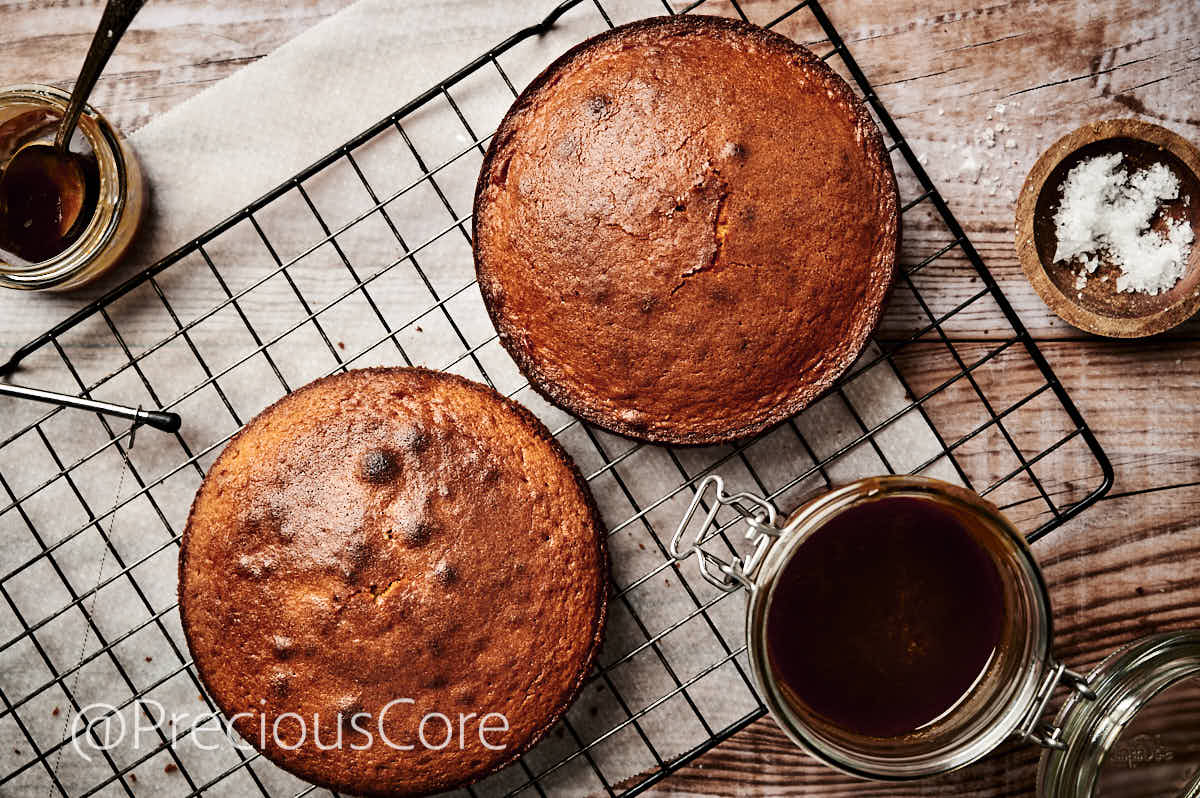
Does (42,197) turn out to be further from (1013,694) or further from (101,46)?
(1013,694)

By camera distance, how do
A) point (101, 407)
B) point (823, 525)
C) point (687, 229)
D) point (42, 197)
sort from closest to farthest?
point (823, 525)
point (687, 229)
point (101, 407)
point (42, 197)

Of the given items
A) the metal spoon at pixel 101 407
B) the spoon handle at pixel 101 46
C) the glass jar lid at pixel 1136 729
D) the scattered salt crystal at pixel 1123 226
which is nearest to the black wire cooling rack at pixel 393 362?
the metal spoon at pixel 101 407

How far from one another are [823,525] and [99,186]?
188 centimetres

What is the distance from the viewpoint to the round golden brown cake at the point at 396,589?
1968mm

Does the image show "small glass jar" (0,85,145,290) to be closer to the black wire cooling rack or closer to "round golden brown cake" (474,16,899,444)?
the black wire cooling rack

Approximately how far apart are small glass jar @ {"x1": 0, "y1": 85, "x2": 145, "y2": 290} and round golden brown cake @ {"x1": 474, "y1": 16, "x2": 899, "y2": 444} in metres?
0.94

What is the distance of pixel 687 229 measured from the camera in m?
1.96

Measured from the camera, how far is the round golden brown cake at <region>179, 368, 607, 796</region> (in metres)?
1.97

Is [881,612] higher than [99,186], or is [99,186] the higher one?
[99,186]

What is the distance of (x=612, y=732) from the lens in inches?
89.6

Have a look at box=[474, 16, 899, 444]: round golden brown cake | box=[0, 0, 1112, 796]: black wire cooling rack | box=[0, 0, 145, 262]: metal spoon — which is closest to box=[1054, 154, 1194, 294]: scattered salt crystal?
box=[0, 0, 1112, 796]: black wire cooling rack

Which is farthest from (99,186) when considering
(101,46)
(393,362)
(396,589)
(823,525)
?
(823,525)

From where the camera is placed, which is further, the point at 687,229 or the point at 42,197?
the point at 42,197

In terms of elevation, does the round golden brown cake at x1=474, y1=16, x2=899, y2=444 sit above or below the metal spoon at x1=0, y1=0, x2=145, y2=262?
below
